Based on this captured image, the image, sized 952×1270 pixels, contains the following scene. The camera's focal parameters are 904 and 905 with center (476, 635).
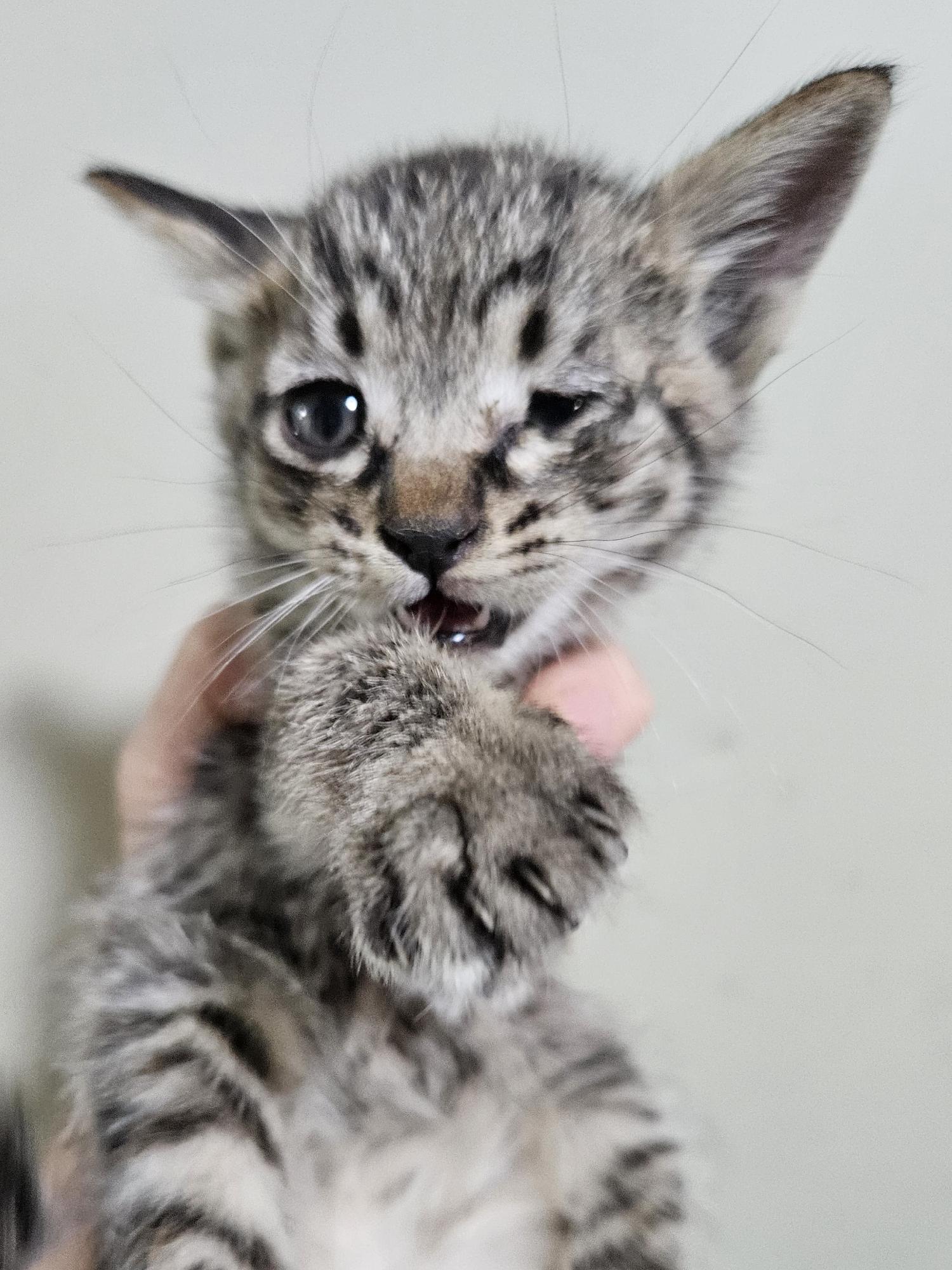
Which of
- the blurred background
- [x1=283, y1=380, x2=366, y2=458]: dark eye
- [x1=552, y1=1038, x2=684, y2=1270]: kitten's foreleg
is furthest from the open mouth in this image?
[x1=552, y1=1038, x2=684, y2=1270]: kitten's foreleg

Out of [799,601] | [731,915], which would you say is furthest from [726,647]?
[731,915]

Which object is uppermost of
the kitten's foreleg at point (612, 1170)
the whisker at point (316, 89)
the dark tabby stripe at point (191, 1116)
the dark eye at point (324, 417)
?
the whisker at point (316, 89)

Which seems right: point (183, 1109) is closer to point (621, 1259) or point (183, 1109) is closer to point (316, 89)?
point (621, 1259)

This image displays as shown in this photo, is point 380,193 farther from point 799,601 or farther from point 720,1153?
point 720,1153

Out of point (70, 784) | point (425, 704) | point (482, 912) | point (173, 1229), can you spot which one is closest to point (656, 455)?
point (425, 704)

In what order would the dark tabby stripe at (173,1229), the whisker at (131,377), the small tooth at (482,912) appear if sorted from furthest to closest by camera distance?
the whisker at (131,377) → the dark tabby stripe at (173,1229) → the small tooth at (482,912)

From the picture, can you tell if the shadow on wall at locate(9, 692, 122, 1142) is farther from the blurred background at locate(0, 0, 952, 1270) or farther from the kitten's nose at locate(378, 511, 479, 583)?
the kitten's nose at locate(378, 511, 479, 583)

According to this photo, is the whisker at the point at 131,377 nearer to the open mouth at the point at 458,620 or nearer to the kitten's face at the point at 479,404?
the kitten's face at the point at 479,404

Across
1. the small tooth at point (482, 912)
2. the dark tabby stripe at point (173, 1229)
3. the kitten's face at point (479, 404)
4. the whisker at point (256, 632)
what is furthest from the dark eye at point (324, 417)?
the dark tabby stripe at point (173, 1229)
